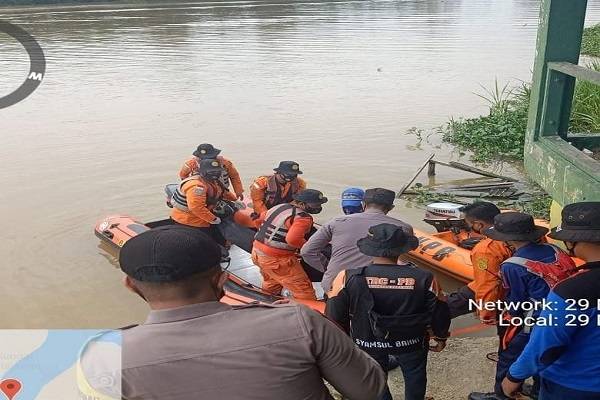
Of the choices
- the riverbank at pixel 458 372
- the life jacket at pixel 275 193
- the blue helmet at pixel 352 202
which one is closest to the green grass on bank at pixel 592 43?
the life jacket at pixel 275 193

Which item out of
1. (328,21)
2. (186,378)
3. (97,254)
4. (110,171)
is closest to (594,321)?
(186,378)

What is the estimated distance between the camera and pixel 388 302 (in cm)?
316

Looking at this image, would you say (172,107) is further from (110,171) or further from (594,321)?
(594,321)

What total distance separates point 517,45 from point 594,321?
24.6m

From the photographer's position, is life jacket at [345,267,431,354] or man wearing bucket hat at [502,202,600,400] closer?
man wearing bucket hat at [502,202,600,400]

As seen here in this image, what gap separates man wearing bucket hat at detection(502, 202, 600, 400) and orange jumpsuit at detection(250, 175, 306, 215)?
419cm

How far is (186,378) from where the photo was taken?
1605 millimetres

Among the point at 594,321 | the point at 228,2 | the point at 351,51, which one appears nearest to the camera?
the point at 594,321

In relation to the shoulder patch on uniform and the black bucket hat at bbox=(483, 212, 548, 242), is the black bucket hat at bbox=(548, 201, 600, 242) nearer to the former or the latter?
the black bucket hat at bbox=(483, 212, 548, 242)

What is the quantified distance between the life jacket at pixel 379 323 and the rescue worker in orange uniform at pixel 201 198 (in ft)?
10.9

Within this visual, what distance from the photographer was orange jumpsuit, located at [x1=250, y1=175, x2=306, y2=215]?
6.71 m

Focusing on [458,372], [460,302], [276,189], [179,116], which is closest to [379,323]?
[458,372]

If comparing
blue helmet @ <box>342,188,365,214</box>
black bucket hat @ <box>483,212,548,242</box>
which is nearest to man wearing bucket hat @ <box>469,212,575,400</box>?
black bucket hat @ <box>483,212,548,242</box>

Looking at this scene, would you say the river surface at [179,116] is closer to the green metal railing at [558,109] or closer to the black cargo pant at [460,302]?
the black cargo pant at [460,302]
